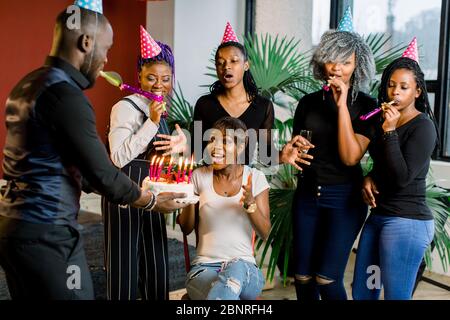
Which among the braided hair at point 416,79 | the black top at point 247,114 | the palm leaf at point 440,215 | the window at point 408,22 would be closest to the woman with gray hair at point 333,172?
the braided hair at point 416,79

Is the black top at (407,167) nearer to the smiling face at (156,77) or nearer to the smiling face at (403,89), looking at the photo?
the smiling face at (403,89)

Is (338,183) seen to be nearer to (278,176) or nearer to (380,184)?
(380,184)

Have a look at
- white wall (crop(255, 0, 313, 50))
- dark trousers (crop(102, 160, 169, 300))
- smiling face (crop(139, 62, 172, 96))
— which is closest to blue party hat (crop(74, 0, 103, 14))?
smiling face (crop(139, 62, 172, 96))

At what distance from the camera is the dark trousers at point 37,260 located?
49.9 inches

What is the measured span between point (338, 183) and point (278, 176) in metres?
1.22

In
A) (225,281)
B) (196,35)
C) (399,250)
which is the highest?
(196,35)

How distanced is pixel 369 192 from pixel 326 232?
247mm

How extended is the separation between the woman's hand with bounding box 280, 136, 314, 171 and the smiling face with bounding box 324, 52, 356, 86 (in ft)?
0.99

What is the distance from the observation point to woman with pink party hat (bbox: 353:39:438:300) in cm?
183

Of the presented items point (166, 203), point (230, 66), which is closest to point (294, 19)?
point (230, 66)

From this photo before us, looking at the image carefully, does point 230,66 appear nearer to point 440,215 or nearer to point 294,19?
point 440,215

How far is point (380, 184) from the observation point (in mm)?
1954

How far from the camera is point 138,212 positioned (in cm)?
203

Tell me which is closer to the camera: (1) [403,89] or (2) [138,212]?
(1) [403,89]
